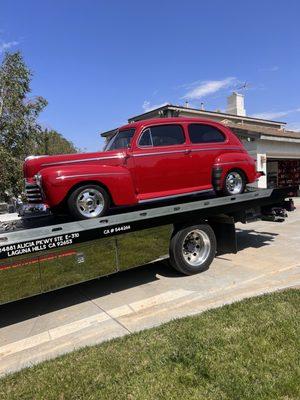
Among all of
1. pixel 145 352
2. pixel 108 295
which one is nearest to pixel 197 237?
pixel 108 295

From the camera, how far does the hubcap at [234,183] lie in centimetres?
764

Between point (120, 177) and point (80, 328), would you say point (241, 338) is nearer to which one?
point (80, 328)

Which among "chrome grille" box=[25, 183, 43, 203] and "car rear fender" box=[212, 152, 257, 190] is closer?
"chrome grille" box=[25, 183, 43, 203]

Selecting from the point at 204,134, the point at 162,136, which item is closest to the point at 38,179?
Result: the point at 162,136

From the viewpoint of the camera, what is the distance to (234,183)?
307 inches

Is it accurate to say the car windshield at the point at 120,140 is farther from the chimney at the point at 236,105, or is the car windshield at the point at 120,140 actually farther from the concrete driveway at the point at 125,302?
the chimney at the point at 236,105

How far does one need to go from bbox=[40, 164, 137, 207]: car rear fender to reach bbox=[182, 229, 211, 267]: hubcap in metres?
1.41

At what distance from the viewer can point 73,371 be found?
3.93 meters

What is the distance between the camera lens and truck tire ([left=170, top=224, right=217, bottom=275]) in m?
6.84

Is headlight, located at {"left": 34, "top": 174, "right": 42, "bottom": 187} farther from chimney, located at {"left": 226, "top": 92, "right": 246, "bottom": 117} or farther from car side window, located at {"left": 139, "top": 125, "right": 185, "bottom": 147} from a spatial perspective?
chimney, located at {"left": 226, "top": 92, "right": 246, "bottom": 117}

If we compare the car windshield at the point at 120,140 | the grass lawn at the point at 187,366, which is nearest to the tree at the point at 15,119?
the car windshield at the point at 120,140

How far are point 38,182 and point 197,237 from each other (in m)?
3.02

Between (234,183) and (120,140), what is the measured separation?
238cm

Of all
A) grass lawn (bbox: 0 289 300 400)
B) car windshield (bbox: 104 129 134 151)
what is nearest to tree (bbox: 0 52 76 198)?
car windshield (bbox: 104 129 134 151)
